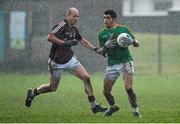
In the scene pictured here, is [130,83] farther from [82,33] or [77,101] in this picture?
[82,33]

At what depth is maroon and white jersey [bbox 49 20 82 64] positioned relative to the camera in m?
15.3

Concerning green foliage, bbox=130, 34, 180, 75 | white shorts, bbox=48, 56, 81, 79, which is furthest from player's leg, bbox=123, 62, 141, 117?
green foliage, bbox=130, 34, 180, 75

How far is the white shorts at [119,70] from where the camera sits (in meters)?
15.0

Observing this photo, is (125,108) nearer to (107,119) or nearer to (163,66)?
(107,119)

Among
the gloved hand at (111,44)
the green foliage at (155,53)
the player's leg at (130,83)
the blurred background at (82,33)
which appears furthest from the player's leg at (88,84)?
the green foliage at (155,53)

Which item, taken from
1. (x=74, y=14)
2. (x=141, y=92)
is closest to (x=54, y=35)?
(x=74, y=14)

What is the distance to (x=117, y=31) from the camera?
15062 millimetres

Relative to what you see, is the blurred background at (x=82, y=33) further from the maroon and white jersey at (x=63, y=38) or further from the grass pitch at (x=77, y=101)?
the maroon and white jersey at (x=63, y=38)

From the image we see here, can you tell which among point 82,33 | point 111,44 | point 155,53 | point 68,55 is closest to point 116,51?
point 111,44

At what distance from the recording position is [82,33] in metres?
27.9

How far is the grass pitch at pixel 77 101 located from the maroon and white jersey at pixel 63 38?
35.4 inches

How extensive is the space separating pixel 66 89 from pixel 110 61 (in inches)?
260

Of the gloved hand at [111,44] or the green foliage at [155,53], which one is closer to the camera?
the gloved hand at [111,44]

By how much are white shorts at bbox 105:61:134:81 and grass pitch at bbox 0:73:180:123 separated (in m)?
0.65
